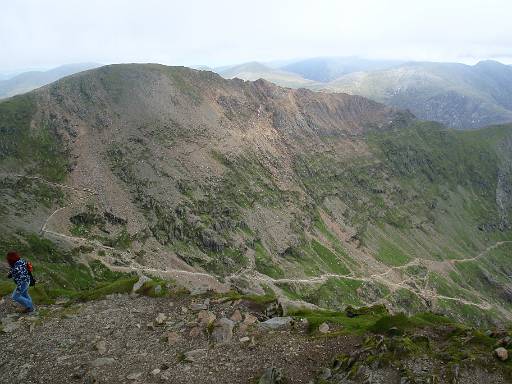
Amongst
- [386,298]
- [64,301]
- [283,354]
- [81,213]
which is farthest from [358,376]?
[386,298]

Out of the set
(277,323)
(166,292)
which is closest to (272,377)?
(277,323)

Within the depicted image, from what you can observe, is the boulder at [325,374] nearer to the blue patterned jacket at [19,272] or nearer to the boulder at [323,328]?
the boulder at [323,328]

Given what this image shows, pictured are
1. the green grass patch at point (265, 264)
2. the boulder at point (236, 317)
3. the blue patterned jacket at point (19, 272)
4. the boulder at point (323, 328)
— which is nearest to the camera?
the boulder at point (323, 328)

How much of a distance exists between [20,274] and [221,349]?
16.9 metres

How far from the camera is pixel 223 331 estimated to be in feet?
107

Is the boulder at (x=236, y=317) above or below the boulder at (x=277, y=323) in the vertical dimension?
above

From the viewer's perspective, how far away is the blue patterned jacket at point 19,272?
3438 centimetres

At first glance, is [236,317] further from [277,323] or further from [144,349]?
[144,349]

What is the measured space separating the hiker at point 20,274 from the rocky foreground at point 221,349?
5.27ft

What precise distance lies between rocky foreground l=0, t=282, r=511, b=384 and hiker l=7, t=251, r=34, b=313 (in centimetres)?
161

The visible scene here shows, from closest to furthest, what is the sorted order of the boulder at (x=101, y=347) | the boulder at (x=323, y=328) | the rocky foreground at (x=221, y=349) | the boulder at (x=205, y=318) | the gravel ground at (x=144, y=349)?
the rocky foreground at (x=221, y=349) < the gravel ground at (x=144, y=349) < the boulder at (x=101, y=347) < the boulder at (x=323, y=328) < the boulder at (x=205, y=318)

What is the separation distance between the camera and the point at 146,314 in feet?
123

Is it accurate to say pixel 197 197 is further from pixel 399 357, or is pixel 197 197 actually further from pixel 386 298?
pixel 399 357

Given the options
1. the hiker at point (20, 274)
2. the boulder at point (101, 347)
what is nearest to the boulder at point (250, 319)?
the boulder at point (101, 347)
